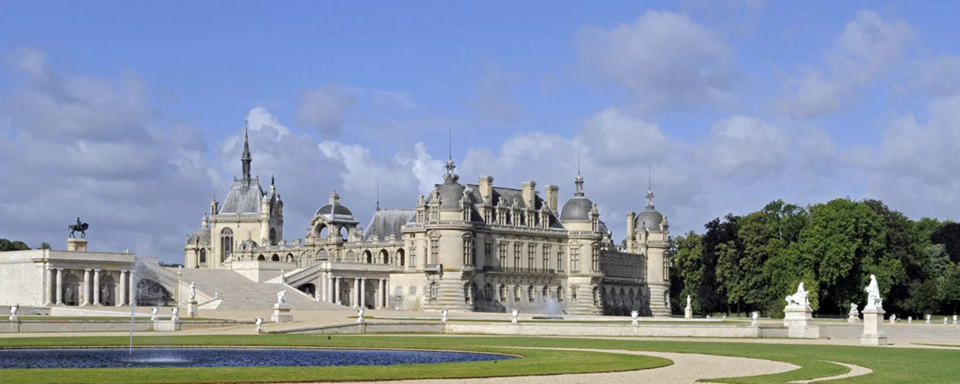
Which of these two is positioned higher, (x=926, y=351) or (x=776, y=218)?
(x=776, y=218)

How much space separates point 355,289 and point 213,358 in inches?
2327

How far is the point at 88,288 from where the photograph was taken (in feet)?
268

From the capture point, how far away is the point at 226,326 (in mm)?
55562

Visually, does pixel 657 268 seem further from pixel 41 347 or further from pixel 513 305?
pixel 41 347

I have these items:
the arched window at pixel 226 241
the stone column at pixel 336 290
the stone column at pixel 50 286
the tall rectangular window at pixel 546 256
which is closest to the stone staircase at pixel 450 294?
the stone column at pixel 336 290

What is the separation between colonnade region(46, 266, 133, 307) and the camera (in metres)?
80.1

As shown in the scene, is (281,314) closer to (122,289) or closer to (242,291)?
(242,291)

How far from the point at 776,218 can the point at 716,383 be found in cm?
8052

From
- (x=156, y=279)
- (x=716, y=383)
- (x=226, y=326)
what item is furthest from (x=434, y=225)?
(x=716, y=383)

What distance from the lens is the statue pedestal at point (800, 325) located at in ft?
177

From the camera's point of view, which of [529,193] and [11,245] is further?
[11,245]

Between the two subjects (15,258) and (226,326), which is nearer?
(226,326)

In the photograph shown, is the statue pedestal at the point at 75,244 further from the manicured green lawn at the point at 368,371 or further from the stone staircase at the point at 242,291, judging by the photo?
the manicured green lawn at the point at 368,371

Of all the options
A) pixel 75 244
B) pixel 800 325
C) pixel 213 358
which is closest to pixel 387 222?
pixel 75 244
